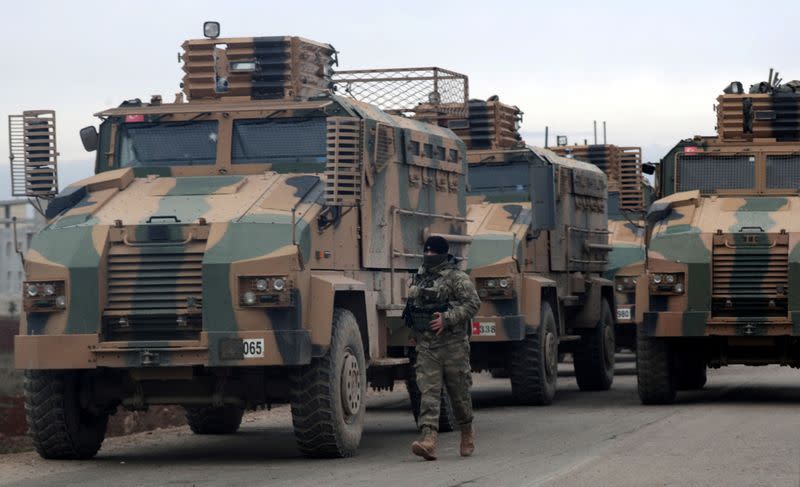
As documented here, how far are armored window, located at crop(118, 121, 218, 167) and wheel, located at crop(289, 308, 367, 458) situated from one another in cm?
205

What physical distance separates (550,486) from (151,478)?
300 cm

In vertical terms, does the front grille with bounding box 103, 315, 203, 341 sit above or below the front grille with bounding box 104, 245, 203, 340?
below

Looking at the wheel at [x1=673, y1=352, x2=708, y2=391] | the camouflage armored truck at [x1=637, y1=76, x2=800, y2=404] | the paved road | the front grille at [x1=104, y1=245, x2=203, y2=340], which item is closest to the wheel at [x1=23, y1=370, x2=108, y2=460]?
the paved road

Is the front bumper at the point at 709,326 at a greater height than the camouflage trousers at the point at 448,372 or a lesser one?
greater

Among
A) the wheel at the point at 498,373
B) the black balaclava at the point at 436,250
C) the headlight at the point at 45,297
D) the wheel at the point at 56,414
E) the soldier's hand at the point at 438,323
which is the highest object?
the black balaclava at the point at 436,250

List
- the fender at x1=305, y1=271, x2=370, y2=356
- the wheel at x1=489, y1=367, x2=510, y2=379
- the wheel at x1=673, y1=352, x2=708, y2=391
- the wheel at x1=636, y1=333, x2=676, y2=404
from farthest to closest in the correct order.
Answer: the wheel at x1=489, y1=367, x2=510, y2=379 < the wheel at x1=673, y1=352, x2=708, y2=391 < the wheel at x1=636, y1=333, x2=676, y2=404 < the fender at x1=305, y1=271, x2=370, y2=356

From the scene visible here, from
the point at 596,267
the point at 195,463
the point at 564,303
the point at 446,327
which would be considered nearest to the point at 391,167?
the point at 446,327

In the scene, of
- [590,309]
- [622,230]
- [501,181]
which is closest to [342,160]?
[501,181]

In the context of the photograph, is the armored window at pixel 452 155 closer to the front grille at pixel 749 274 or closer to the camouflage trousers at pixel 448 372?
the front grille at pixel 749 274

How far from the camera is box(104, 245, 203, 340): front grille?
1209 cm

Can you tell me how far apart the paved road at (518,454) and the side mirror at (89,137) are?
259 centimetres

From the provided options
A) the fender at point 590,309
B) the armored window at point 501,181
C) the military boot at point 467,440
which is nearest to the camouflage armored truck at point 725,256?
the armored window at point 501,181

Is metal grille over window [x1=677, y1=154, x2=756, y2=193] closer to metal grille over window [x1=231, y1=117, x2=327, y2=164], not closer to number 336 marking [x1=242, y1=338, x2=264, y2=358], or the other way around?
metal grille over window [x1=231, y1=117, x2=327, y2=164]

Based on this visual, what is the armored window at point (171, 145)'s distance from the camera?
13898 mm
